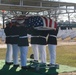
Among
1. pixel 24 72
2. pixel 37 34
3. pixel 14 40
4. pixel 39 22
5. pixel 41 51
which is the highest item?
pixel 39 22

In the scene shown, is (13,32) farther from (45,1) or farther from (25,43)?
(45,1)

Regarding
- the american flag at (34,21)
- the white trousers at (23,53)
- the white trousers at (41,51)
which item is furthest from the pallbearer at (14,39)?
the white trousers at (41,51)

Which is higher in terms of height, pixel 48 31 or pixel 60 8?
pixel 60 8

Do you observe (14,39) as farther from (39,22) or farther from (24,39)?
(39,22)

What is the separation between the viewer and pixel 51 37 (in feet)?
36.5

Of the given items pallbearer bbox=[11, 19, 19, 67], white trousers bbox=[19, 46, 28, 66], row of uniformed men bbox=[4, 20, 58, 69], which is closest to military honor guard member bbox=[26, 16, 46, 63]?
row of uniformed men bbox=[4, 20, 58, 69]

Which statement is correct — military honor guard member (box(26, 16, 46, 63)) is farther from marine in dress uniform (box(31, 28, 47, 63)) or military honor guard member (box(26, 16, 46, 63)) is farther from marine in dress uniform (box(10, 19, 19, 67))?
marine in dress uniform (box(10, 19, 19, 67))

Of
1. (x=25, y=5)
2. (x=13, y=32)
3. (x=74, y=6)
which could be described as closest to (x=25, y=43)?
(x=13, y=32)

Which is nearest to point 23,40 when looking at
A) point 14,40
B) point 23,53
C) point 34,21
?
point 23,53

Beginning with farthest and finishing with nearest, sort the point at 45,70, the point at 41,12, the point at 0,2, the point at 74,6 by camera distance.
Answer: the point at 41,12 → the point at 74,6 → the point at 45,70 → the point at 0,2

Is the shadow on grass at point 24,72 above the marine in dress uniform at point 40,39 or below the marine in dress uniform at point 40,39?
below

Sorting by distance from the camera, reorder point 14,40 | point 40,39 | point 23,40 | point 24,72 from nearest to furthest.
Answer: point 24,72
point 23,40
point 14,40
point 40,39

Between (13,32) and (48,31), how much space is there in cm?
122

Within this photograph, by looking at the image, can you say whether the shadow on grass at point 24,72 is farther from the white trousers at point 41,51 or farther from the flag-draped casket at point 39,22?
the flag-draped casket at point 39,22
